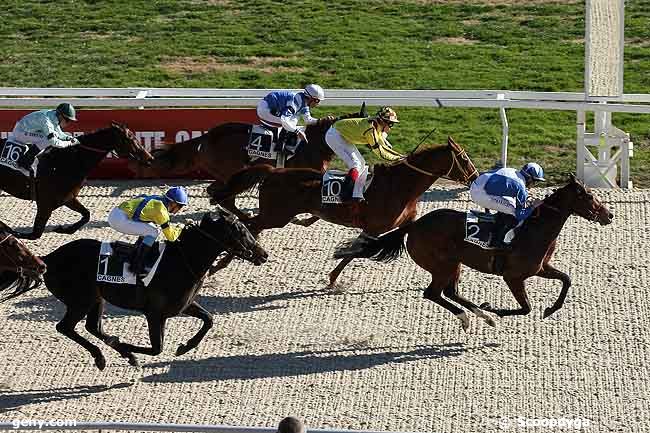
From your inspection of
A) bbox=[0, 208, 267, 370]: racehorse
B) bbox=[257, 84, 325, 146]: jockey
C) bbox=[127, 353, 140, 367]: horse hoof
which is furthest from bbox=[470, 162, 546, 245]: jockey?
bbox=[127, 353, 140, 367]: horse hoof

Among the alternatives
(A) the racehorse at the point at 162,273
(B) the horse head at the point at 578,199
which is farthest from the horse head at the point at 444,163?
(A) the racehorse at the point at 162,273

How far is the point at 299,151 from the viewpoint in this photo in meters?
14.8

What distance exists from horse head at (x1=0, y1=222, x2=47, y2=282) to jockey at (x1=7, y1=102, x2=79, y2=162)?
10.5 ft

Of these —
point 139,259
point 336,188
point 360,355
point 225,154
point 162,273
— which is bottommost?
point 360,355

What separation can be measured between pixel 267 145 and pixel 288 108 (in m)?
0.43

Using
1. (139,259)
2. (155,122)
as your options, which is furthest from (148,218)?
(155,122)

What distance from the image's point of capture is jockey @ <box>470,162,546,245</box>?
39.6 feet

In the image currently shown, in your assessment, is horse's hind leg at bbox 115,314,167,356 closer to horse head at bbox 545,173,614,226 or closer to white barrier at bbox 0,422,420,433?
white barrier at bbox 0,422,420,433

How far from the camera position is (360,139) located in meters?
13.6

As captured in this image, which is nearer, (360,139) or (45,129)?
(360,139)

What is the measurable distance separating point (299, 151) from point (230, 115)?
1753mm

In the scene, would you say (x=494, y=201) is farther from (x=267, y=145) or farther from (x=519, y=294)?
(x=267, y=145)

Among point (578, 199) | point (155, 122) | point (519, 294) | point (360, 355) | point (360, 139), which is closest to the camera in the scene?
point (360, 355)

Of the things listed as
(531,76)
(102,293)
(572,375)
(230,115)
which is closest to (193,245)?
(102,293)
